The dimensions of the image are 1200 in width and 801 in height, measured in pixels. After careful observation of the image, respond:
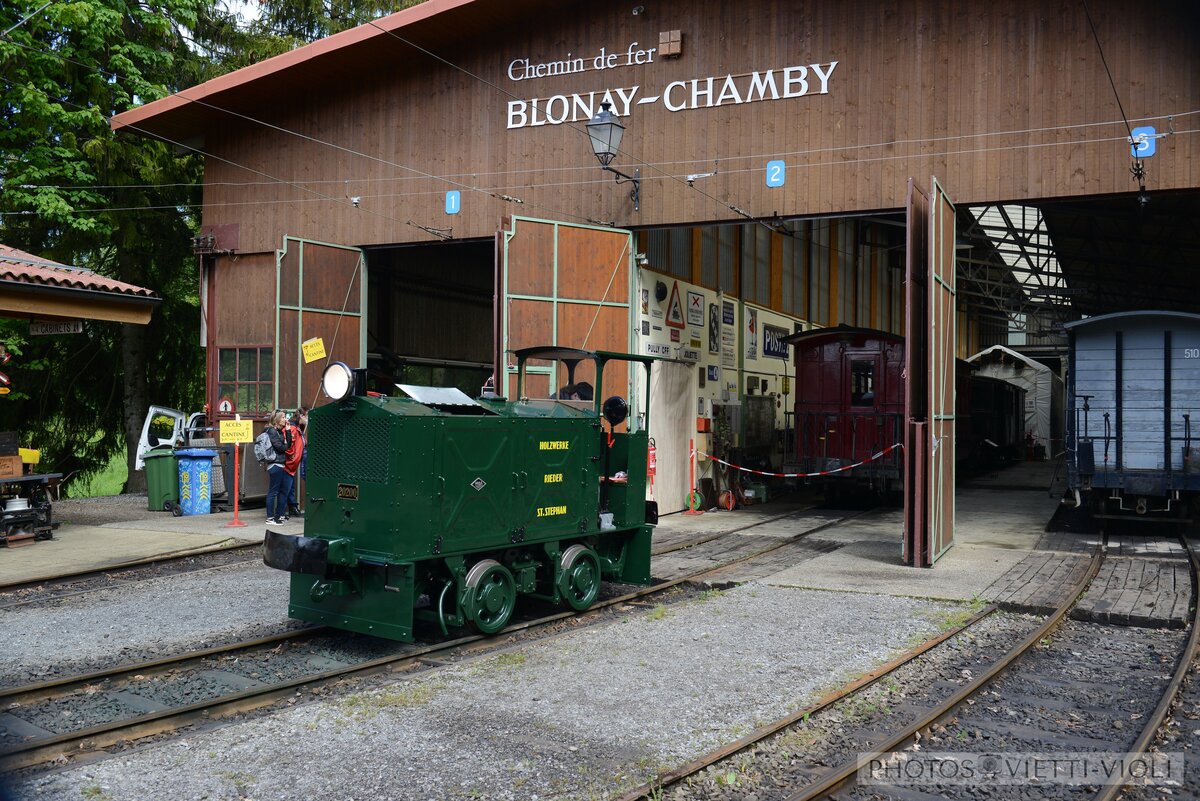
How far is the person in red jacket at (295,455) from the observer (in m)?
13.6

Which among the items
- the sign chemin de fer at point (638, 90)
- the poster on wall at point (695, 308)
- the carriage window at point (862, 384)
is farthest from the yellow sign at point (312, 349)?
the carriage window at point (862, 384)

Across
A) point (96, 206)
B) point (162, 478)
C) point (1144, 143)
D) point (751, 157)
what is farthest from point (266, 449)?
point (1144, 143)

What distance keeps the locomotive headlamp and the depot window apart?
9474mm

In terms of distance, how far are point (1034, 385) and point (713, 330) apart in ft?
71.2

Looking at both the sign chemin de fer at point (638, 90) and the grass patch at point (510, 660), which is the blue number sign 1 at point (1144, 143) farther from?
the grass patch at point (510, 660)

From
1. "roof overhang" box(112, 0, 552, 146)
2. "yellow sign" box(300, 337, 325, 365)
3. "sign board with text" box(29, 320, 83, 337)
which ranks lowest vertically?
"yellow sign" box(300, 337, 325, 365)

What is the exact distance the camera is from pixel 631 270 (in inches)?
583

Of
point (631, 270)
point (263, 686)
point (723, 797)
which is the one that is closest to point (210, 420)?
point (631, 270)

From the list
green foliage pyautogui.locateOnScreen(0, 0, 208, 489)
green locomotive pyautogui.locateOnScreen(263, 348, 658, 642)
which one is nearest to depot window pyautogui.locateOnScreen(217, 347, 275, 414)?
green foliage pyautogui.locateOnScreen(0, 0, 208, 489)

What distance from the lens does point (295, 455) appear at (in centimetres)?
1362

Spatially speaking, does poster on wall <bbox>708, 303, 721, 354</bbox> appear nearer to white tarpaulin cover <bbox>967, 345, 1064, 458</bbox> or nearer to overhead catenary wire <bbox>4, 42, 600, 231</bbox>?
overhead catenary wire <bbox>4, 42, 600, 231</bbox>

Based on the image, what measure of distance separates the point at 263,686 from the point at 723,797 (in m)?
3.12

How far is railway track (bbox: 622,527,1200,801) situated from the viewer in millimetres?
4664

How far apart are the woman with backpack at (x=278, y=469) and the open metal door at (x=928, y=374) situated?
27.9 feet
